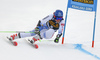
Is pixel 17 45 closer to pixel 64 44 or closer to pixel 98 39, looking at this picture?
pixel 64 44

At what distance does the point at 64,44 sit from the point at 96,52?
672 mm

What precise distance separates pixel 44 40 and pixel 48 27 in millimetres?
557

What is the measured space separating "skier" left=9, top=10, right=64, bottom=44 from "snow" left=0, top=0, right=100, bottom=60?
6.8 inches

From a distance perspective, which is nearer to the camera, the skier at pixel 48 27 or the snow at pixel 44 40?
the snow at pixel 44 40

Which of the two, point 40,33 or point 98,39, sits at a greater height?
point 40,33

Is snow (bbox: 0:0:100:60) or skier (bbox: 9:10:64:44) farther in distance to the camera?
skier (bbox: 9:10:64:44)

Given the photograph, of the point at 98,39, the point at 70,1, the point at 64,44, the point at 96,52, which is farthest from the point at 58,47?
the point at 98,39

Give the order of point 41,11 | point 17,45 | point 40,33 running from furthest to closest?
point 41,11 < point 40,33 < point 17,45

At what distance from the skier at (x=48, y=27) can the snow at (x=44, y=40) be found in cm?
17

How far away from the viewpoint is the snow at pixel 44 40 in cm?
271

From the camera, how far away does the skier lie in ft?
10.0

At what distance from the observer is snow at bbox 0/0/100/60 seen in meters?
2.71

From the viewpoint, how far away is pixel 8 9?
231 inches

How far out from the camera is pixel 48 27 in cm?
322
